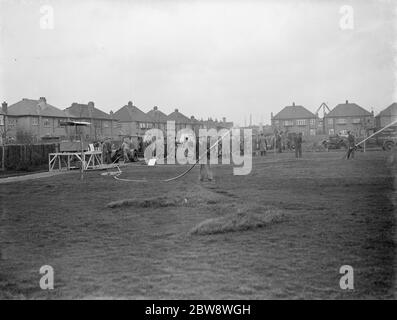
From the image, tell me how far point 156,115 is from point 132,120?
7.37 m

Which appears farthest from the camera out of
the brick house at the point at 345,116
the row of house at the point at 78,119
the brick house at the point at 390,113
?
the brick house at the point at 345,116

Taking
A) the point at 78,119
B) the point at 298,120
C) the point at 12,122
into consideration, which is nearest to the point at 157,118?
the point at 78,119

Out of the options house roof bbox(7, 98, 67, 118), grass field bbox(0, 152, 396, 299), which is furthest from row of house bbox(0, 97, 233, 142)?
grass field bbox(0, 152, 396, 299)

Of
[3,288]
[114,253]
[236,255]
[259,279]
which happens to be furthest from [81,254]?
[259,279]

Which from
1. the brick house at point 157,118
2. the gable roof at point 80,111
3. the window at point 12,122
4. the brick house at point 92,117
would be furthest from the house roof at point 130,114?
the window at point 12,122

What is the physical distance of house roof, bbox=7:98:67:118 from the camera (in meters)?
56.2

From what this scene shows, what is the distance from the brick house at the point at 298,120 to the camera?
80000 mm

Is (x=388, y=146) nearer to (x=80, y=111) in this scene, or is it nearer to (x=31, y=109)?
(x=31, y=109)

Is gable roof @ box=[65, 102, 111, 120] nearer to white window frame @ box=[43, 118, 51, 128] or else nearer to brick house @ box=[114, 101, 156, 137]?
white window frame @ box=[43, 118, 51, 128]

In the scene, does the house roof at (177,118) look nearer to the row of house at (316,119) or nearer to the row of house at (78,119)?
the row of house at (78,119)

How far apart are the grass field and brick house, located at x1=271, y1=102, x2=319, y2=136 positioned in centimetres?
7158

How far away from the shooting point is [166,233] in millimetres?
6520

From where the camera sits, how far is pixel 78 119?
64.9 meters

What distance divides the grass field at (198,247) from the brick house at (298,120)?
235 ft
